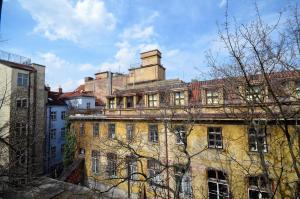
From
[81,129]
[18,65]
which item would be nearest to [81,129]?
[81,129]

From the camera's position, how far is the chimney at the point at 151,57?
29.4m

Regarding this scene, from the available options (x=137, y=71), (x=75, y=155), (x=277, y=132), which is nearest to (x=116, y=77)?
(x=137, y=71)

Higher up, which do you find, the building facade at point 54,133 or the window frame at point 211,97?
the window frame at point 211,97

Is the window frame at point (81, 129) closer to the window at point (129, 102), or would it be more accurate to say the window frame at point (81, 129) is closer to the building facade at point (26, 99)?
the building facade at point (26, 99)

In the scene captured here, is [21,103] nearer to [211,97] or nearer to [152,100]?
[152,100]

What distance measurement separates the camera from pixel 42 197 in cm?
1602

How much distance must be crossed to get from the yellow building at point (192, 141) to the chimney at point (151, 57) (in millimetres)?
1380

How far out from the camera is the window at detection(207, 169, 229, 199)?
1733cm

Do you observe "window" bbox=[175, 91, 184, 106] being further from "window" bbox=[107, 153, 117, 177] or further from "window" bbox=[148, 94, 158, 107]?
"window" bbox=[107, 153, 117, 177]

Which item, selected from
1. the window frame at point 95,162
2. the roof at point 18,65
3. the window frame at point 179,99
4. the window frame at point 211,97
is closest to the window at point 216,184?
the window frame at point 211,97

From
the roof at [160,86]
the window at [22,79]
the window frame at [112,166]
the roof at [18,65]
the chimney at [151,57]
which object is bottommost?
the window frame at [112,166]

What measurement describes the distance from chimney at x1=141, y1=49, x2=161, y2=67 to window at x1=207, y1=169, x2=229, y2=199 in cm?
1582

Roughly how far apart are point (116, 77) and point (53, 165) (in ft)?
50.1

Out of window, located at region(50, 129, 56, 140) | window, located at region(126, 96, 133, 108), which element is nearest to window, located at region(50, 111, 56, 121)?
window, located at region(50, 129, 56, 140)
